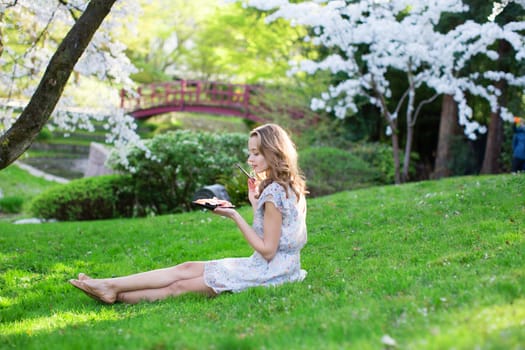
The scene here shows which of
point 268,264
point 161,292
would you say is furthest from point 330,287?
point 161,292

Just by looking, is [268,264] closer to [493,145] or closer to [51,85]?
[51,85]

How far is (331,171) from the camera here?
13344mm

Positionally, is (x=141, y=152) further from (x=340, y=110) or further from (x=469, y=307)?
(x=469, y=307)

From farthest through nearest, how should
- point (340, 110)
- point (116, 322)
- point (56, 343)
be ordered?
1. point (340, 110)
2. point (116, 322)
3. point (56, 343)

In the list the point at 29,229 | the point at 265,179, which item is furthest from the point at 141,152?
the point at 265,179

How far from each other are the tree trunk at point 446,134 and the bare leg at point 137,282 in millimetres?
11860

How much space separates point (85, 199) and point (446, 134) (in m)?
9.40

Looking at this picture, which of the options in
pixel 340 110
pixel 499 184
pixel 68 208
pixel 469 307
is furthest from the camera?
pixel 340 110

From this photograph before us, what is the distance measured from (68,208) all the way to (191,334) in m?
9.52

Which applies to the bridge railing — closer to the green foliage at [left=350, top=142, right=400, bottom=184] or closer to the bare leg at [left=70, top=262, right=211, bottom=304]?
the green foliage at [left=350, top=142, right=400, bottom=184]

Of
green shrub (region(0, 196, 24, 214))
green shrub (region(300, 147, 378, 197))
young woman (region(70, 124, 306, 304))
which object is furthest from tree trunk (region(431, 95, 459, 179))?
green shrub (region(0, 196, 24, 214))

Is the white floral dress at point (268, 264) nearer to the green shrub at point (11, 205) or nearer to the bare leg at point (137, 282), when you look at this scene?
the bare leg at point (137, 282)

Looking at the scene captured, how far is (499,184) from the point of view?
8.16 meters

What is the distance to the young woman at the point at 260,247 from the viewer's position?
426cm
